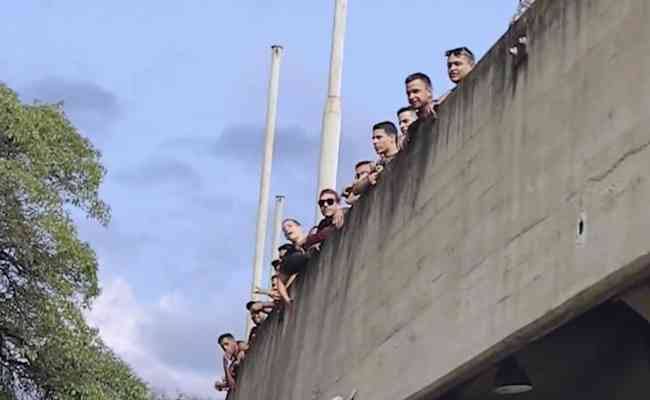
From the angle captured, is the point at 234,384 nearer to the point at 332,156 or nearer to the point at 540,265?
the point at 332,156

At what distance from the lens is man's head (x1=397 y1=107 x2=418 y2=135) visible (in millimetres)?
9508

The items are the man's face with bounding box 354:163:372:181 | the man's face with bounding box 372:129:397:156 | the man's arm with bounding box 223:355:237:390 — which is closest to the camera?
the man's face with bounding box 372:129:397:156

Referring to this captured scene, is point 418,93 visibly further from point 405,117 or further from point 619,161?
point 619,161

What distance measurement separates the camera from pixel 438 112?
29.2ft

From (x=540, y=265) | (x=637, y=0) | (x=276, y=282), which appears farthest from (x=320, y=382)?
(x=637, y=0)

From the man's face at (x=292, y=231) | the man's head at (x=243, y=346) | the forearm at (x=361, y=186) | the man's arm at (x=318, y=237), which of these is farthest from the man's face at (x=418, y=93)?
the man's head at (x=243, y=346)

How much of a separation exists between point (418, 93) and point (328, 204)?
2.65 meters

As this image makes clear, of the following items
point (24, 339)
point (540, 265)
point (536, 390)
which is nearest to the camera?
point (540, 265)

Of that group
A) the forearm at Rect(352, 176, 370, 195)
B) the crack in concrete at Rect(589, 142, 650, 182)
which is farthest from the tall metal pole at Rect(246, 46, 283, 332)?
the crack in concrete at Rect(589, 142, 650, 182)

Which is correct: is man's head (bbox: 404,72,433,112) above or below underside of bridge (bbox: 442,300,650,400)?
above

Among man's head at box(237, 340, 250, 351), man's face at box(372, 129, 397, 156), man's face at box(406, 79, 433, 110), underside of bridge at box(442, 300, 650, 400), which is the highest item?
man's head at box(237, 340, 250, 351)

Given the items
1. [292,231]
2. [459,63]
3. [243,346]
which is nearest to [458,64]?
[459,63]

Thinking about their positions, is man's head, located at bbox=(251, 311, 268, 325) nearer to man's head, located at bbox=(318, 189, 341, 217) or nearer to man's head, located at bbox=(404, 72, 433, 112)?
man's head, located at bbox=(318, 189, 341, 217)

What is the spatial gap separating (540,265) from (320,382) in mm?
4778
